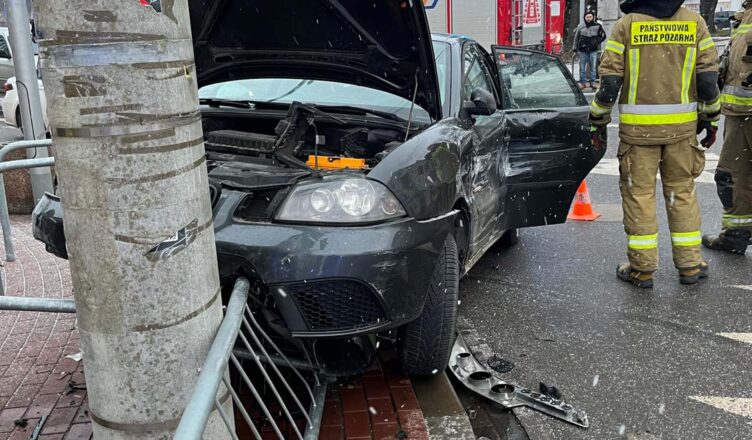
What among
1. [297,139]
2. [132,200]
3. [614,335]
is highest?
[132,200]

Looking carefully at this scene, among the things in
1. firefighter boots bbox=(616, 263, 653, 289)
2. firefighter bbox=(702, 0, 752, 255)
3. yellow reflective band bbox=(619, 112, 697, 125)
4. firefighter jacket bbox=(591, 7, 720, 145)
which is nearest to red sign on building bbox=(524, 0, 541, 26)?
firefighter bbox=(702, 0, 752, 255)

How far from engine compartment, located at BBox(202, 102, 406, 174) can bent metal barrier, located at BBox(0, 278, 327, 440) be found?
2.97ft

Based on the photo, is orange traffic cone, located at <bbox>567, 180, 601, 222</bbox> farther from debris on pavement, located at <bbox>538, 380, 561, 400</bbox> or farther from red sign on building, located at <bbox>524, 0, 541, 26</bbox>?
red sign on building, located at <bbox>524, 0, 541, 26</bbox>

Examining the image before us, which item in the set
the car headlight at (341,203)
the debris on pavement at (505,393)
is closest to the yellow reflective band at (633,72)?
the debris on pavement at (505,393)

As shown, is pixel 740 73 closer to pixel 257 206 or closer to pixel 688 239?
pixel 688 239

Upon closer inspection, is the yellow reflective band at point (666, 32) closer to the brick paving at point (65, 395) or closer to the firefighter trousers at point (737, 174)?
the firefighter trousers at point (737, 174)

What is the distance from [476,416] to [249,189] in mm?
1469

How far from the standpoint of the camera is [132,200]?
1.47 metres

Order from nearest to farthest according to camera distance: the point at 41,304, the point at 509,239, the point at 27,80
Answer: the point at 41,304 < the point at 509,239 < the point at 27,80

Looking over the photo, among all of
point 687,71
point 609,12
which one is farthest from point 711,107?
point 609,12

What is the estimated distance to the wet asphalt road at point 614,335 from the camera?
10.4 feet

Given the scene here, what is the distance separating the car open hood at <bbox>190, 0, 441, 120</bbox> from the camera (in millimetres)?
3557

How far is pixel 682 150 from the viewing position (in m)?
4.75

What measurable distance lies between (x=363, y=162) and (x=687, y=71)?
2492 millimetres
